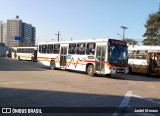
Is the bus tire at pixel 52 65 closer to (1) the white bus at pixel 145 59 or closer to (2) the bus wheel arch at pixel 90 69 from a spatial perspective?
(2) the bus wheel arch at pixel 90 69

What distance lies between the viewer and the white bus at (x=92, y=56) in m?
19.1

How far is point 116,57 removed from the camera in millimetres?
19344

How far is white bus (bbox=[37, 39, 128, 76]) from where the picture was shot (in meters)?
19.1

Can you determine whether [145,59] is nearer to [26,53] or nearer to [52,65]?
[52,65]

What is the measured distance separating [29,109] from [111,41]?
40.0 ft

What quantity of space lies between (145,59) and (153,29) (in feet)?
112

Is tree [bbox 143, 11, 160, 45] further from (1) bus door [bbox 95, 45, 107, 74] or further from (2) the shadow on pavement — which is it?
(2) the shadow on pavement

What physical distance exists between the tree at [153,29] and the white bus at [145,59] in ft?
104

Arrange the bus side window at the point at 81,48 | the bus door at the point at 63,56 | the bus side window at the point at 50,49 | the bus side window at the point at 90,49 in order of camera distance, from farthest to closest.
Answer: the bus side window at the point at 50,49 < the bus door at the point at 63,56 < the bus side window at the point at 81,48 < the bus side window at the point at 90,49

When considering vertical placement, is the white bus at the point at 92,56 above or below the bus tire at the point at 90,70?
above

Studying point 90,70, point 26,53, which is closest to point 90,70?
point 90,70

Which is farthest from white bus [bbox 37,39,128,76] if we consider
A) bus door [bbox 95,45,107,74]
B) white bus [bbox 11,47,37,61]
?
white bus [bbox 11,47,37,61]

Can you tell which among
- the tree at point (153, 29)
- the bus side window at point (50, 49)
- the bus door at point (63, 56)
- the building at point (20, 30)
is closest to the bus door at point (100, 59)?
the bus door at point (63, 56)

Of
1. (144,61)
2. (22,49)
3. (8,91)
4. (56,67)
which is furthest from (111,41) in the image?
(22,49)
